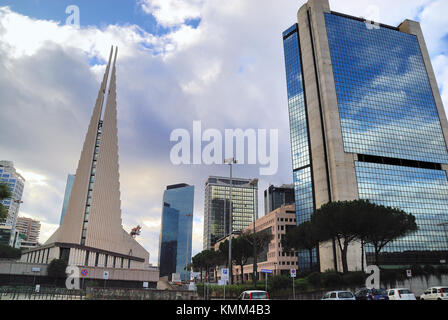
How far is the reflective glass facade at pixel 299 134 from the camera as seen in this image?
10169 cm

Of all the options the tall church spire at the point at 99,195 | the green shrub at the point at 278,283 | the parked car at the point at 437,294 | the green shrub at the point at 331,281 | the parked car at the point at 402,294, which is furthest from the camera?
the tall church spire at the point at 99,195

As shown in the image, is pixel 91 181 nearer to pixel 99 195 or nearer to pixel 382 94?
pixel 99 195

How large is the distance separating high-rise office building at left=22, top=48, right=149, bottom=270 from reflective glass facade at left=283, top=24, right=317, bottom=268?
171 ft

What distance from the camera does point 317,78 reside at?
106m

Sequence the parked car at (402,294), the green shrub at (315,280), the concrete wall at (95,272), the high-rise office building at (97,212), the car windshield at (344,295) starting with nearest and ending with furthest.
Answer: the car windshield at (344,295) < the parked car at (402,294) < the green shrub at (315,280) < the concrete wall at (95,272) < the high-rise office building at (97,212)

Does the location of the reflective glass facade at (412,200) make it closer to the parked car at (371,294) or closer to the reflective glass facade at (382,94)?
the reflective glass facade at (382,94)

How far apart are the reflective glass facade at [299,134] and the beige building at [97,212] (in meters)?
50.7

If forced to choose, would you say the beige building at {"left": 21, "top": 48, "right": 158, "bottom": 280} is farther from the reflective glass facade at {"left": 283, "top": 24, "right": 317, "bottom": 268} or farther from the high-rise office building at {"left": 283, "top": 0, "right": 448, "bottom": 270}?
the high-rise office building at {"left": 283, "top": 0, "right": 448, "bottom": 270}

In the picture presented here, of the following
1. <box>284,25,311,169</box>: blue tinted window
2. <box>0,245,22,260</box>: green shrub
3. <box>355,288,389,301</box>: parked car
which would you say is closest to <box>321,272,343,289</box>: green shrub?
<box>355,288,389,301</box>: parked car

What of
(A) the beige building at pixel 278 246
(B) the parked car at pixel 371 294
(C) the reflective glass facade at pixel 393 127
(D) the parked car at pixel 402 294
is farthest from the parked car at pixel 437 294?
(A) the beige building at pixel 278 246

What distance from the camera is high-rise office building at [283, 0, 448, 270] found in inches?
3588
